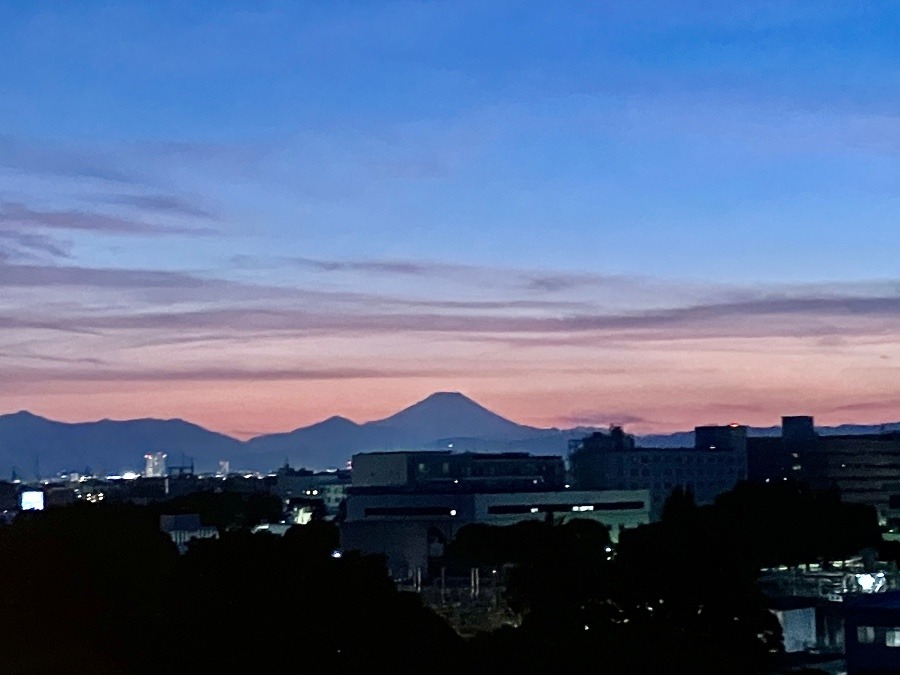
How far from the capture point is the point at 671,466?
4023 inches

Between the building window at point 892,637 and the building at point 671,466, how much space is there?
6822 centimetres

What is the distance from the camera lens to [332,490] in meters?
133

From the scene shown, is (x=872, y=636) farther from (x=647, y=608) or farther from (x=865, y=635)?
(x=647, y=608)

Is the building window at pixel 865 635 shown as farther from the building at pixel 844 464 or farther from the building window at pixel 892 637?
the building at pixel 844 464

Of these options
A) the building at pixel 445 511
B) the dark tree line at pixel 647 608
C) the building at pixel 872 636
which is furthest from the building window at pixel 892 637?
the building at pixel 445 511

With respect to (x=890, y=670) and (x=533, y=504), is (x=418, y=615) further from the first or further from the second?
(x=533, y=504)

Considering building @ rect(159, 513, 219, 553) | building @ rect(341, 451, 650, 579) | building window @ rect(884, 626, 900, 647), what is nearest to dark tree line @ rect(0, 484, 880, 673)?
building window @ rect(884, 626, 900, 647)

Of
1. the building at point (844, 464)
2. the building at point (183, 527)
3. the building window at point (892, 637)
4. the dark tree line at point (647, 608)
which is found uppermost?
the building at point (844, 464)

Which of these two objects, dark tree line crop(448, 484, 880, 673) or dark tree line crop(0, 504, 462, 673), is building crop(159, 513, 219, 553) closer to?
dark tree line crop(448, 484, 880, 673)

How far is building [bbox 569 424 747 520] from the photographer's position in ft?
334

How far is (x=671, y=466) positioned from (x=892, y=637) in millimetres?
72318

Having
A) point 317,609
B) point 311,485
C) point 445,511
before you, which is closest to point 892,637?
point 317,609

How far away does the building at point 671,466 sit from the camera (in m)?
102

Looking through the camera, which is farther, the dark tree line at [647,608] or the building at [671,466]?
the building at [671,466]
